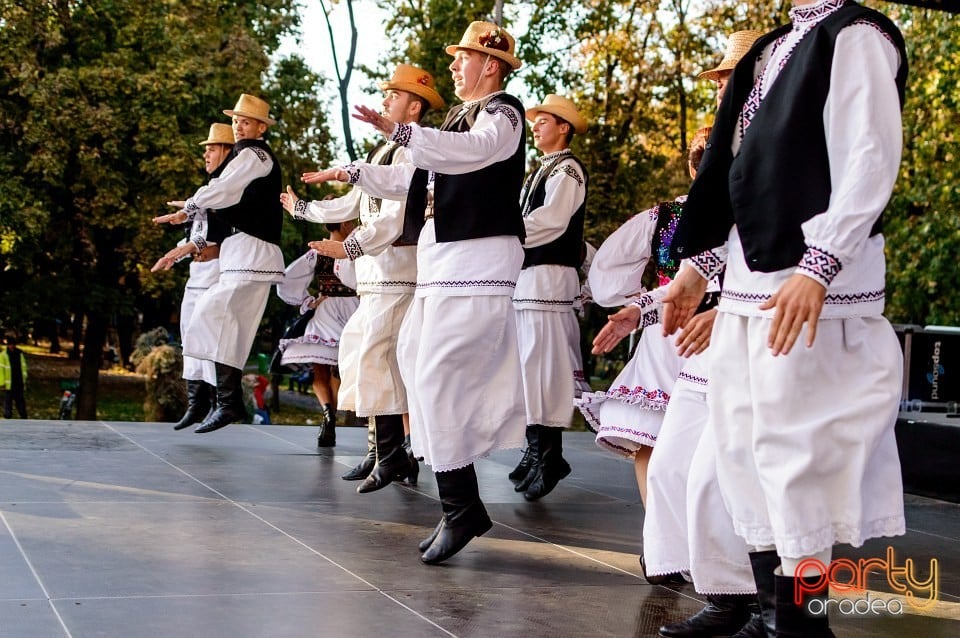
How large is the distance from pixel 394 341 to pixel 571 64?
17042mm

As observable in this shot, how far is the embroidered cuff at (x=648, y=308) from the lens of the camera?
4.41 m

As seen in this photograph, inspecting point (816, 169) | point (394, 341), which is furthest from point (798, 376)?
point (394, 341)

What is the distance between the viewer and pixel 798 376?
2.86 metres

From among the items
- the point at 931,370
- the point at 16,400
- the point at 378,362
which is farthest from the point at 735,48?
the point at 16,400

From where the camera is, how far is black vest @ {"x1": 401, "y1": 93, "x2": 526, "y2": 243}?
4805 mm

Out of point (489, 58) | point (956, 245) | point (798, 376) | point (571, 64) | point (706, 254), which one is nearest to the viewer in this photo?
point (798, 376)

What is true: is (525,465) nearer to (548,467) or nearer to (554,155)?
(548,467)

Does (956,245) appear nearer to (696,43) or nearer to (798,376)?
(696,43)

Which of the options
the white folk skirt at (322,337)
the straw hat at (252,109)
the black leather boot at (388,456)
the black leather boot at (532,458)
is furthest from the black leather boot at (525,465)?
the straw hat at (252,109)

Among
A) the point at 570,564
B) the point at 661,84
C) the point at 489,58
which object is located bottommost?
the point at 570,564

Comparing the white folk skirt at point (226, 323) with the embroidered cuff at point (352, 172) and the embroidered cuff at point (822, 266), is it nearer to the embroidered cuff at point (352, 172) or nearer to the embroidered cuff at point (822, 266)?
the embroidered cuff at point (352, 172)

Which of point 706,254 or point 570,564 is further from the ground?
point 706,254

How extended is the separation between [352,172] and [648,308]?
1448 millimetres

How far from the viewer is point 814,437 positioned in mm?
2832
